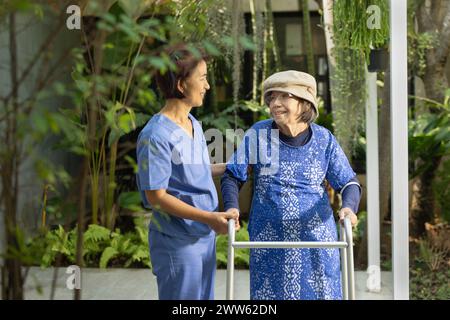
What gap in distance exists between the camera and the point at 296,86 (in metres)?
2.99

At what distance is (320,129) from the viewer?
3053mm

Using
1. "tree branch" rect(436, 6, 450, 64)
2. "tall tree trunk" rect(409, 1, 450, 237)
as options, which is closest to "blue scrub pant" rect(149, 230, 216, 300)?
"tall tree trunk" rect(409, 1, 450, 237)

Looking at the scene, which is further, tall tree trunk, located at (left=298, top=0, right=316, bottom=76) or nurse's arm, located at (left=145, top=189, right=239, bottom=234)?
tall tree trunk, located at (left=298, top=0, right=316, bottom=76)

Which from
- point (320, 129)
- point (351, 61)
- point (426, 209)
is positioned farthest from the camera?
point (426, 209)

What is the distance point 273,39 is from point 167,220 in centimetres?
142

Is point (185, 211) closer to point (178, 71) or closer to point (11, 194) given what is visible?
point (178, 71)

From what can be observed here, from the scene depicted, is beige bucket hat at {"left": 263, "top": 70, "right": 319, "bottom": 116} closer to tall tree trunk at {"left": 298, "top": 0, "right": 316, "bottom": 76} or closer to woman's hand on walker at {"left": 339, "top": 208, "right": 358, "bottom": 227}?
woman's hand on walker at {"left": 339, "top": 208, "right": 358, "bottom": 227}

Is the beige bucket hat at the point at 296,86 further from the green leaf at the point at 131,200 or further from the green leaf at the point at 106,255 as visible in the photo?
the green leaf at the point at 106,255

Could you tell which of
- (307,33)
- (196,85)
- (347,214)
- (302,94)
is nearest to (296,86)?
(302,94)

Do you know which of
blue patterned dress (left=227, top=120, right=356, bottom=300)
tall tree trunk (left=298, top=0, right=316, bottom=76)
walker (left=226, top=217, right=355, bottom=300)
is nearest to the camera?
walker (left=226, top=217, right=355, bottom=300)

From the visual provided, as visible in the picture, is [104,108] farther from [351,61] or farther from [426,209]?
[426,209]

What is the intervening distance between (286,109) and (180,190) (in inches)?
21.4

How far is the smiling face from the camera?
2828 mm
